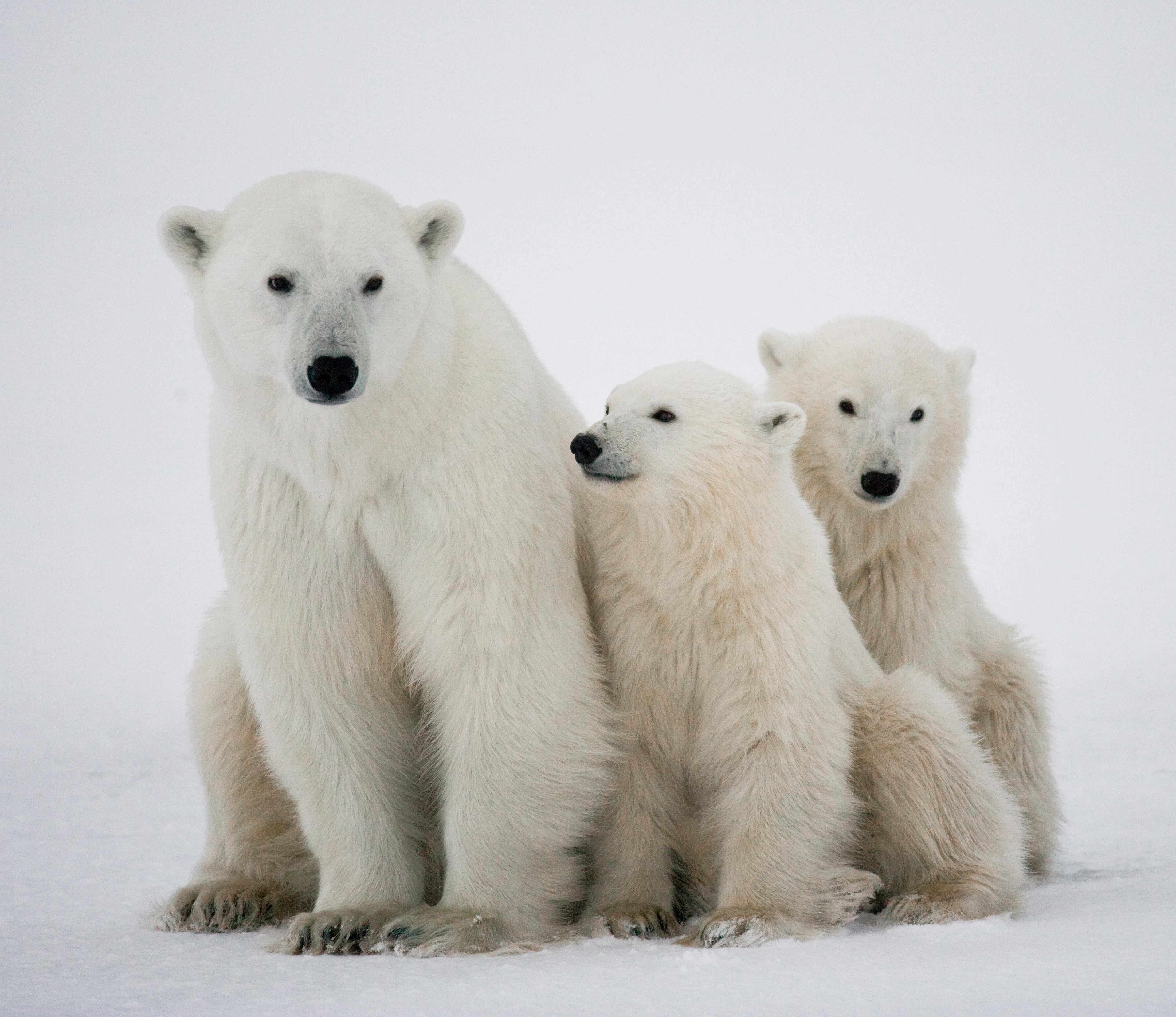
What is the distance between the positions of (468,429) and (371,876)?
1278 mm

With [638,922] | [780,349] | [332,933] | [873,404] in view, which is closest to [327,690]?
[332,933]

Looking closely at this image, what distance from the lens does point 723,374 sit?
4.16 meters

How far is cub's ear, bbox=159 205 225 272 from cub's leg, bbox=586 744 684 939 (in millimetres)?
1800


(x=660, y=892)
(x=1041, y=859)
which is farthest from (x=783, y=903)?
(x=1041, y=859)

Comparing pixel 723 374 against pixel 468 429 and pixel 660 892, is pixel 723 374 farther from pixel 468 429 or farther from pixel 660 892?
pixel 660 892

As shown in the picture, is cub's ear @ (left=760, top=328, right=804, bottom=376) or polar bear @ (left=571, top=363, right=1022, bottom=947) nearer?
polar bear @ (left=571, top=363, right=1022, bottom=947)

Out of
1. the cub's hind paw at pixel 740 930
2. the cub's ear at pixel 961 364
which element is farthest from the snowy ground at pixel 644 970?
the cub's ear at pixel 961 364

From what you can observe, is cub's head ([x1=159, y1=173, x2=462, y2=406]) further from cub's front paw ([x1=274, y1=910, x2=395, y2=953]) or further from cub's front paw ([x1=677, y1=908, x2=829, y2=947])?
cub's front paw ([x1=677, y1=908, x2=829, y2=947])

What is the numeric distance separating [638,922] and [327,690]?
3.52ft

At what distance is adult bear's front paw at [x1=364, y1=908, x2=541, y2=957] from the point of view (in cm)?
363

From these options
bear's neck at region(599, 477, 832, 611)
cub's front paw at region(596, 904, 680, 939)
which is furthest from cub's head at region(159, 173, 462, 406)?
cub's front paw at region(596, 904, 680, 939)

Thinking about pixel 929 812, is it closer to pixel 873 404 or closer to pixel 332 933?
pixel 873 404

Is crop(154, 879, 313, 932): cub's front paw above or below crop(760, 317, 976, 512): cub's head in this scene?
below

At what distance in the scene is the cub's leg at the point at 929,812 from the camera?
157 inches
